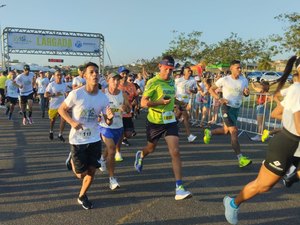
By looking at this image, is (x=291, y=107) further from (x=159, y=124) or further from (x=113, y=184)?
(x=113, y=184)

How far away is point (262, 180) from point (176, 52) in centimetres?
3909

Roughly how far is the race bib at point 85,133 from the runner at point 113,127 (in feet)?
2.95

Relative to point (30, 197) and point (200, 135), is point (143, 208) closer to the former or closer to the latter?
point (30, 197)

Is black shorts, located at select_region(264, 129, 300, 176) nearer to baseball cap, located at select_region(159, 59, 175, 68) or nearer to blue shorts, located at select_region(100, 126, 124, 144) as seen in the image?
baseball cap, located at select_region(159, 59, 175, 68)

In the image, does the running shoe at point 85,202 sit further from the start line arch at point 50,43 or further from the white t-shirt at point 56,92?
the start line arch at point 50,43

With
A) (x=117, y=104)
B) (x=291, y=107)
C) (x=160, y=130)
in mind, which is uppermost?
(x=291, y=107)

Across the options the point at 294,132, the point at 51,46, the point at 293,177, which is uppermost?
the point at 51,46

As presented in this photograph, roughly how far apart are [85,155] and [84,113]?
1.80 feet

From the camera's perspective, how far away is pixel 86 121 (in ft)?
13.9

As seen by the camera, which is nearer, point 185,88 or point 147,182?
point 147,182

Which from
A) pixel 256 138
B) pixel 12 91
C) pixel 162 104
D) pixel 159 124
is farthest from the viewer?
pixel 12 91

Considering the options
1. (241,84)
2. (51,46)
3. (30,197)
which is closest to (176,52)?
(51,46)

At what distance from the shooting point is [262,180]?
11.2 feet

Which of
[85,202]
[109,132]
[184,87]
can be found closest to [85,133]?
[85,202]
